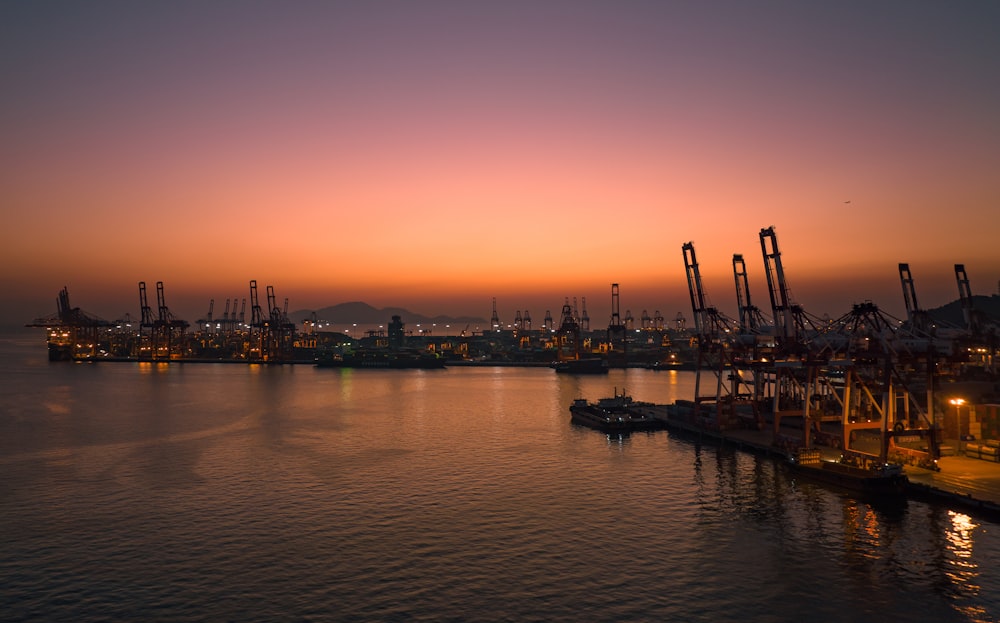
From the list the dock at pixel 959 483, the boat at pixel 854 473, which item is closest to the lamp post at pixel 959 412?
the dock at pixel 959 483

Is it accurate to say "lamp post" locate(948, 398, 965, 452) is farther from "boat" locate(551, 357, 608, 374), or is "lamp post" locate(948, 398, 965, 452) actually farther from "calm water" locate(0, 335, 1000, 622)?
"boat" locate(551, 357, 608, 374)

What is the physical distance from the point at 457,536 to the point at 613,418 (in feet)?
139

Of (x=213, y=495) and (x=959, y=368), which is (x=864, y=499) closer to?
(x=959, y=368)

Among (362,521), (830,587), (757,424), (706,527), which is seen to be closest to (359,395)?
(757,424)

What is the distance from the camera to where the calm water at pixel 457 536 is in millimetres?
28953

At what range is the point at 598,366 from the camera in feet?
650

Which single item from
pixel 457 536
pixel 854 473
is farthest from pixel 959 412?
pixel 457 536

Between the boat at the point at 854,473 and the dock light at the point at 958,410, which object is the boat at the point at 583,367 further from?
the boat at the point at 854,473

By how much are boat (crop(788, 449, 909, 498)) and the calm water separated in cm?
149

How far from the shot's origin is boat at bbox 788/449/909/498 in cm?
4209

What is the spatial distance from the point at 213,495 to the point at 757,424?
167 ft

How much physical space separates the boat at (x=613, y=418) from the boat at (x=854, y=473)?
26271 millimetres

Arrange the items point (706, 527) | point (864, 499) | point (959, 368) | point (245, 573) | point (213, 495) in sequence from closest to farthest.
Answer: point (245, 573) < point (706, 527) < point (864, 499) < point (213, 495) < point (959, 368)

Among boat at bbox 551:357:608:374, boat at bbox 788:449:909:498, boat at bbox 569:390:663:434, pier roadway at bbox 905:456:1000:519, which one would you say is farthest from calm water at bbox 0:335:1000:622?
boat at bbox 551:357:608:374
